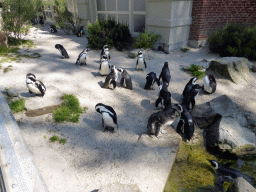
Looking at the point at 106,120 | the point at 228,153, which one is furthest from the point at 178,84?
the point at 106,120

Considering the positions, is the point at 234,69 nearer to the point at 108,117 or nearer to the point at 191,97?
the point at 191,97

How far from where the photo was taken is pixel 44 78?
5723mm

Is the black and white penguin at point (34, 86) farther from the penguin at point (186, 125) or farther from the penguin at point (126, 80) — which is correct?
the penguin at point (186, 125)

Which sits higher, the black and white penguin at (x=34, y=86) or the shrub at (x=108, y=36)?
the shrub at (x=108, y=36)

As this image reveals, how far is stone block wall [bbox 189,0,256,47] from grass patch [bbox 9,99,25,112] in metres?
9.00

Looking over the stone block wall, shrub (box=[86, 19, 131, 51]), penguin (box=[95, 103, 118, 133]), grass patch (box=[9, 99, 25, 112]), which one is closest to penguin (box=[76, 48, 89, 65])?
shrub (box=[86, 19, 131, 51])

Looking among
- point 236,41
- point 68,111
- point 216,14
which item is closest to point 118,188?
point 68,111

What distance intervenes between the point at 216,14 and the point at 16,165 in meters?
10.9

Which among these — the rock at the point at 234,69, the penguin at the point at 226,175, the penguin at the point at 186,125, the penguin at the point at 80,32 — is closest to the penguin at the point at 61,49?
the penguin at the point at 80,32

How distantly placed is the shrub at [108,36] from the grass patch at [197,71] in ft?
13.4

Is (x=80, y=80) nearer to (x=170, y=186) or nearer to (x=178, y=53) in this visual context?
(x=170, y=186)

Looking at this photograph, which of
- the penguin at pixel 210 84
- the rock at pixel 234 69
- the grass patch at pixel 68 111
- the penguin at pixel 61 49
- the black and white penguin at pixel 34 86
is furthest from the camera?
the penguin at pixel 61 49

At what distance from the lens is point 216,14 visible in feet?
31.0

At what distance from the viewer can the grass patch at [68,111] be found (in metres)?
3.86
